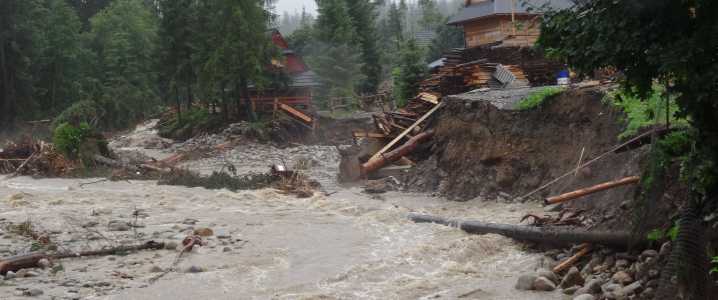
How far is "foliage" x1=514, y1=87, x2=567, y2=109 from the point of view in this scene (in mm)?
14336

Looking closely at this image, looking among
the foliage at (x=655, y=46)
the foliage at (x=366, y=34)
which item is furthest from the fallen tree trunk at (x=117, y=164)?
the foliage at (x=366, y=34)

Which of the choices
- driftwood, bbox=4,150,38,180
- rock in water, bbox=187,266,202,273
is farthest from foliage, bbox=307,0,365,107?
rock in water, bbox=187,266,202,273

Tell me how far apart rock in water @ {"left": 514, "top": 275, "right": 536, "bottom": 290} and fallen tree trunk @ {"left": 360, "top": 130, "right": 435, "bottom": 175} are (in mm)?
11135

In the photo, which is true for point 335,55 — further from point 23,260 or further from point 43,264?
point 23,260

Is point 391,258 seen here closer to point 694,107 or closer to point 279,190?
point 694,107

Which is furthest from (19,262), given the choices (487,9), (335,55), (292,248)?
(335,55)

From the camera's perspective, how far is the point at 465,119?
16.3 meters

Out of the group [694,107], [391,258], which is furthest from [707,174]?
[391,258]

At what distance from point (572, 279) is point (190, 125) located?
3530 cm

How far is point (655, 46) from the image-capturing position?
539cm

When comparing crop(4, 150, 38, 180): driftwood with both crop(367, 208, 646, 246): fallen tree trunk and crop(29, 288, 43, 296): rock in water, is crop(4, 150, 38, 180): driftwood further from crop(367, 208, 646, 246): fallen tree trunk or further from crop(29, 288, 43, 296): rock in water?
crop(367, 208, 646, 246): fallen tree trunk

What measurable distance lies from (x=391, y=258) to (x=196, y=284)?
118 inches

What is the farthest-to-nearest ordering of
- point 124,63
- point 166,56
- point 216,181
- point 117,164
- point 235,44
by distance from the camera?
point 124,63 → point 166,56 → point 235,44 → point 117,164 → point 216,181

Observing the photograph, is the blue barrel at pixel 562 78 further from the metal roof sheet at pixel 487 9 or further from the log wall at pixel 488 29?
the metal roof sheet at pixel 487 9
